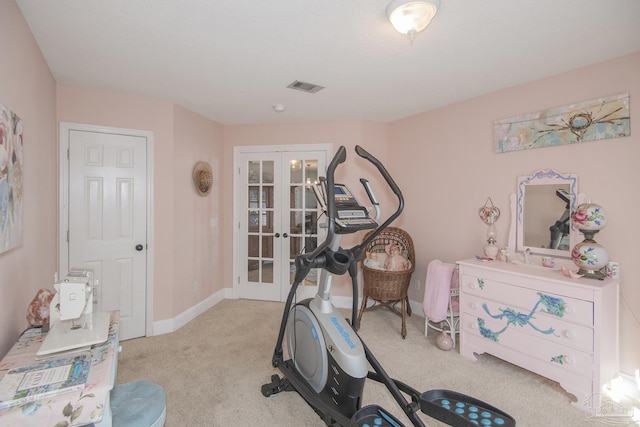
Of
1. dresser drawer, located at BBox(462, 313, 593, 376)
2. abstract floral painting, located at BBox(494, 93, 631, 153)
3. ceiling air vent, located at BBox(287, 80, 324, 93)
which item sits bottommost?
dresser drawer, located at BBox(462, 313, 593, 376)

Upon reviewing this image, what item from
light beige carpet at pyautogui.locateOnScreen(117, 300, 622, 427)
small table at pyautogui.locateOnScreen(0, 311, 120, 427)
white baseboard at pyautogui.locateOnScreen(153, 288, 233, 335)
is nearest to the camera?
small table at pyautogui.locateOnScreen(0, 311, 120, 427)

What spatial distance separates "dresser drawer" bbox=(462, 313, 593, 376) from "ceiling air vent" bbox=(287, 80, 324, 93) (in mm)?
2391

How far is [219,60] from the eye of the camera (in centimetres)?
223

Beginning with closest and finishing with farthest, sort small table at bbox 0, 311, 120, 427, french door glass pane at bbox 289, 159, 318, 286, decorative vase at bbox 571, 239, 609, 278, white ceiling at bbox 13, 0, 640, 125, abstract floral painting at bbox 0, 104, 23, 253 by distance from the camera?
small table at bbox 0, 311, 120, 427 → abstract floral painting at bbox 0, 104, 23, 253 → white ceiling at bbox 13, 0, 640, 125 → decorative vase at bbox 571, 239, 609, 278 → french door glass pane at bbox 289, 159, 318, 286

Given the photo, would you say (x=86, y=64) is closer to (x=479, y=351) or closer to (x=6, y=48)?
(x=6, y=48)

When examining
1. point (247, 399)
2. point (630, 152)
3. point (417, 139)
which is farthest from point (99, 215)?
point (630, 152)

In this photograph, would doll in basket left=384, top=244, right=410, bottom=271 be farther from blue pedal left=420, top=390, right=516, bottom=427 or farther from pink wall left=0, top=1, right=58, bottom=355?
pink wall left=0, top=1, right=58, bottom=355

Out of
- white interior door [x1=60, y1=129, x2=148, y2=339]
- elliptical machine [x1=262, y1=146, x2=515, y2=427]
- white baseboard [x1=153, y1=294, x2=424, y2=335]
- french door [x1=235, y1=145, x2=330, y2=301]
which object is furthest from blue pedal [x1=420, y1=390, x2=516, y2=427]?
white interior door [x1=60, y1=129, x2=148, y2=339]

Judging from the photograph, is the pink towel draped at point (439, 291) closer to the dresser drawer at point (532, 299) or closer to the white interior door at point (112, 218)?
the dresser drawer at point (532, 299)

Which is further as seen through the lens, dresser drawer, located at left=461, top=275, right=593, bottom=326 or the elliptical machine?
dresser drawer, located at left=461, top=275, right=593, bottom=326

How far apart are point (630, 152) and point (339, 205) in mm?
2099

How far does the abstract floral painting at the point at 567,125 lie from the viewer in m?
2.17

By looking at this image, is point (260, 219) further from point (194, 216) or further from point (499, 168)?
point (499, 168)

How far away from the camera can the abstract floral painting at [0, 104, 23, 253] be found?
4.63ft
